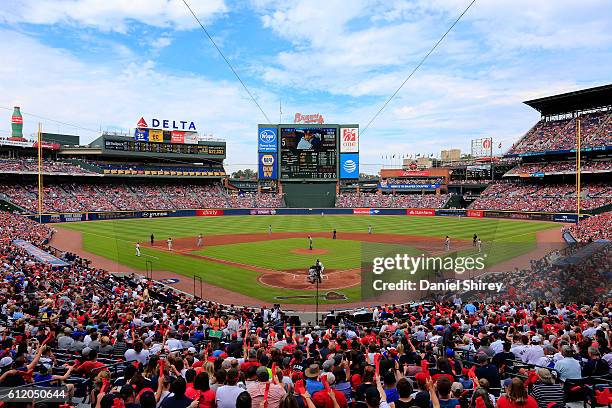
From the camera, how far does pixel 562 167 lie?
6762 cm

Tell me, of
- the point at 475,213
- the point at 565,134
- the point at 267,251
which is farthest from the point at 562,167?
the point at 267,251

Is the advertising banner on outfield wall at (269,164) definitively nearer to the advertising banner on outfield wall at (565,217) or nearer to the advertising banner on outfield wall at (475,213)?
the advertising banner on outfield wall at (475,213)

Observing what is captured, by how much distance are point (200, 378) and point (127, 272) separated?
990 inches

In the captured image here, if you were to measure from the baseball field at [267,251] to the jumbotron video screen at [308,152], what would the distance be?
27739 millimetres

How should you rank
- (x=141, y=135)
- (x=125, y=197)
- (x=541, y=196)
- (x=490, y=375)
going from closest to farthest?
(x=490, y=375)
(x=541, y=196)
(x=125, y=197)
(x=141, y=135)

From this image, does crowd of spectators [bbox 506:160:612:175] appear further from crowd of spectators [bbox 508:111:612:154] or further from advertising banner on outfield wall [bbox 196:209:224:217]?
advertising banner on outfield wall [bbox 196:209:224:217]

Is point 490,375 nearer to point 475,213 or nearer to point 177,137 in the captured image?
point 475,213

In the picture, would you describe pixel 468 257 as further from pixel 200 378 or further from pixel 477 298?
pixel 200 378

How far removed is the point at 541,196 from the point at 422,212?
2035 centimetres

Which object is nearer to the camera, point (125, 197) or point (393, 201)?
point (125, 197)

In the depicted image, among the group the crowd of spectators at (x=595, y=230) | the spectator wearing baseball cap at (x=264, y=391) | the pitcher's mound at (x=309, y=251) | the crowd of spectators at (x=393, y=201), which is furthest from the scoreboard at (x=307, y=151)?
the spectator wearing baseball cap at (x=264, y=391)

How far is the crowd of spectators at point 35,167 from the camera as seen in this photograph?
62287mm

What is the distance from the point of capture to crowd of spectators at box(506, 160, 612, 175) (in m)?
61.2

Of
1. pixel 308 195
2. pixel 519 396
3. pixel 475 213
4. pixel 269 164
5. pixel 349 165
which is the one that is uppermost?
pixel 269 164
